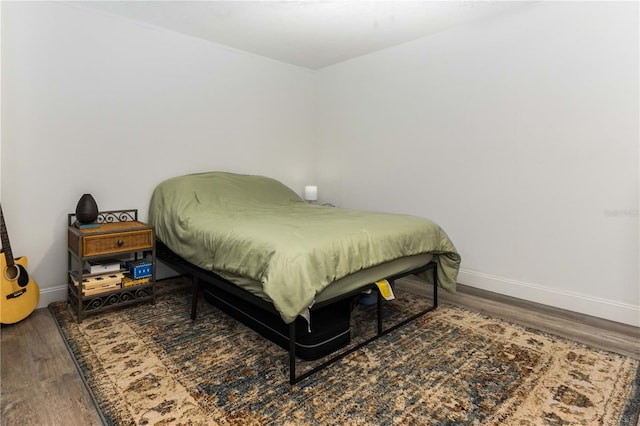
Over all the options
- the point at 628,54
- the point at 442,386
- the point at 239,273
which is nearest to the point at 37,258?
the point at 239,273

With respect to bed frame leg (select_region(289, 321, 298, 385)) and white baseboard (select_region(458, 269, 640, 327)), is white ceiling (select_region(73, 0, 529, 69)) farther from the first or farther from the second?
bed frame leg (select_region(289, 321, 298, 385))

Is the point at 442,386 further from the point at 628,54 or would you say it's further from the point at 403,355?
the point at 628,54

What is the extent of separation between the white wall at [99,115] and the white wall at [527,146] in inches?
66.1

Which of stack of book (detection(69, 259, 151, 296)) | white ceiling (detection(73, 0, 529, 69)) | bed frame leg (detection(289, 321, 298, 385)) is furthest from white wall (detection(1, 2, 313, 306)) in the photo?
bed frame leg (detection(289, 321, 298, 385))

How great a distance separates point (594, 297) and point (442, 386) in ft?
5.55

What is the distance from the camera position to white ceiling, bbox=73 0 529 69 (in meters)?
2.82

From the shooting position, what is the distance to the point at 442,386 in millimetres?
1761

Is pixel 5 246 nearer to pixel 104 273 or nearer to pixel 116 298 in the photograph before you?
pixel 104 273

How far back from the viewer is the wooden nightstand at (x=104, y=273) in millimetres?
2488

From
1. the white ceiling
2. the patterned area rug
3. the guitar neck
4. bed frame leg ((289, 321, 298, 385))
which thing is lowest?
the patterned area rug

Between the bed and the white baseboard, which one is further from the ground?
the bed

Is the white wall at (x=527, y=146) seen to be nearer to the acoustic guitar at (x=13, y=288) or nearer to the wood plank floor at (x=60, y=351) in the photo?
the wood plank floor at (x=60, y=351)

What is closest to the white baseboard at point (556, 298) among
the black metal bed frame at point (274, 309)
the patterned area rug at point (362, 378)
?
the patterned area rug at point (362, 378)

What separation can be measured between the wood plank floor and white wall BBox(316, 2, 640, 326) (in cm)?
22
